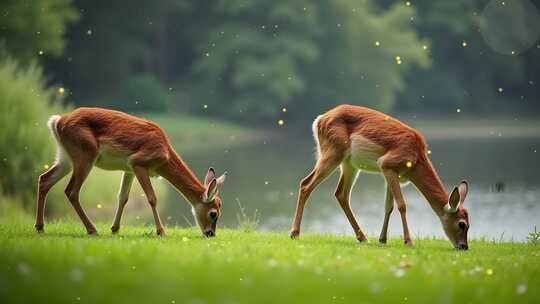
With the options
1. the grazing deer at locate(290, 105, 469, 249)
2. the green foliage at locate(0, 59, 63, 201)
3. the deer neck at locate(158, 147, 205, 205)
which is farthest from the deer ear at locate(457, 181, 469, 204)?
the green foliage at locate(0, 59, 63, 201)

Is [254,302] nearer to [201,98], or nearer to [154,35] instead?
[201,98]

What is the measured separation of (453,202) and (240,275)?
11.7 feet

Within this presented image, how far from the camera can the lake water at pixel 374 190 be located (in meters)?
21.5

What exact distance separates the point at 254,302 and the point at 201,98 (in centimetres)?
5134

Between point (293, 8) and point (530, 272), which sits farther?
point (293, 8)

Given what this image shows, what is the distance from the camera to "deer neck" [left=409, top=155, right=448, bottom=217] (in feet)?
34.9

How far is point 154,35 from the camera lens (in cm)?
6103

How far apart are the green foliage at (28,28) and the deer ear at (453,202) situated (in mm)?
31093

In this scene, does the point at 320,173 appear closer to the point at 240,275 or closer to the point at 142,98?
the point at 240,275

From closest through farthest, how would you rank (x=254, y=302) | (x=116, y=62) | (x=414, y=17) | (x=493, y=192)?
(x=254, y=302) → (x=493, y=192) → (x=116, y=62) → (x=414, y=17)

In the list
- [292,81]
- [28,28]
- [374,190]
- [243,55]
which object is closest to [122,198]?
[374,190]

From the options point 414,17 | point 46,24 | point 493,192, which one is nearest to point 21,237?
point 493,192

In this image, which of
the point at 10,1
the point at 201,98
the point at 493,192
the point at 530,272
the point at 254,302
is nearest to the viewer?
the point at 254,302

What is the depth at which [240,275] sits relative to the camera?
797cm
